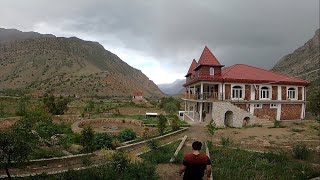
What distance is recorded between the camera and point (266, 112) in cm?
3234

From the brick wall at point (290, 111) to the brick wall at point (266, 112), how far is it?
1105 millimetres

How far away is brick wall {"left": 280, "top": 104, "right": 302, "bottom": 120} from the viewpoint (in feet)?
109

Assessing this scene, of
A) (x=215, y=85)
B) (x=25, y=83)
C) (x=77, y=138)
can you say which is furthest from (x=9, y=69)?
(x=77, y=138)

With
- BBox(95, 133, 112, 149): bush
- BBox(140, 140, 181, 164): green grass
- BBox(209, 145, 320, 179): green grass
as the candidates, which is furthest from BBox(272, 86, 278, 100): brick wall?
BBox(95, 133, 112, 149): bush

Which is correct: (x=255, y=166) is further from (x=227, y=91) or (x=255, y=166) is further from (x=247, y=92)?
(x=247, y=92)

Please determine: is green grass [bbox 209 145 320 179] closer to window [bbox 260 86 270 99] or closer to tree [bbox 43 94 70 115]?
window [bbox 260 86 270 99]

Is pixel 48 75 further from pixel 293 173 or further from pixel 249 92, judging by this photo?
pixel 293 173

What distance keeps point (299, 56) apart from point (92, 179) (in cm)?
12875

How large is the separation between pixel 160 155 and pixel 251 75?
69.0 ft

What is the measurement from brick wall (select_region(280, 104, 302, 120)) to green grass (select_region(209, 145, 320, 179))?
19118mm

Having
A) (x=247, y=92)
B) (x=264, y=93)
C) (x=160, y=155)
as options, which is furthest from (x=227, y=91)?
(x=160, y=155)

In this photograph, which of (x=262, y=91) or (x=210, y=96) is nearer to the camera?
(x=210, y=96)

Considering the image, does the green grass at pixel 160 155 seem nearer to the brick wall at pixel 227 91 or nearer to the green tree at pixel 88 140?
the green tree at pixel 88 140

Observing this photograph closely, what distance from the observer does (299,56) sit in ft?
410
